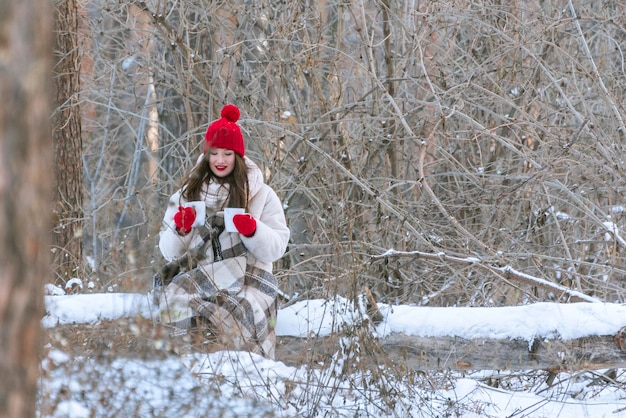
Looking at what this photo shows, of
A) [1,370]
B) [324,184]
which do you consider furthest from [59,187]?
[1,370]

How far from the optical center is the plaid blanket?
441cm

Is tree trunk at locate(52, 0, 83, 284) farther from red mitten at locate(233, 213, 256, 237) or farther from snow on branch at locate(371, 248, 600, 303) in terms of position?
snow on branch at locate(371, 248, 600, 303)

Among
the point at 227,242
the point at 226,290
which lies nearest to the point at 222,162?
the point at 227,242

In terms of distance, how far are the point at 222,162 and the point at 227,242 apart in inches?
16.3

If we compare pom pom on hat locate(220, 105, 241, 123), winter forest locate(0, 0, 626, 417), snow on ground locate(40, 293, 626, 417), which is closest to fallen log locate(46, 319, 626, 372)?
snow on ground locate(40, 293, 626, 417)

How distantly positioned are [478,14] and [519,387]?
348cm

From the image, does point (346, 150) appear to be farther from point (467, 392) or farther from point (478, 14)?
point (467, 392)

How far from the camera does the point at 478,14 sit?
7480 millimetres

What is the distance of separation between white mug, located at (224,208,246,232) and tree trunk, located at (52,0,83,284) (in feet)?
8.60

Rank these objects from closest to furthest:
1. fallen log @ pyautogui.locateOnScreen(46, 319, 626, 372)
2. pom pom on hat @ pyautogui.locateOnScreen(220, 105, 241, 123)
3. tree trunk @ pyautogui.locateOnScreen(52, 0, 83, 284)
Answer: fallen log @ pyautogui.locateOnScreen(46, 319, 626, 372)
pom pom on hat @ pyautogui.locateOnScreen(220, 105, 241, 123)
tree trunk @ pyautogui.locateOnScreen(52, 0, 83, 284)

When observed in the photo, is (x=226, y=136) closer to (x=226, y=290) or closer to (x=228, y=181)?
(x=228, y=181)

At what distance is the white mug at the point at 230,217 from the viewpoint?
15.2 ft

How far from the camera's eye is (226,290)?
4605 millimetres

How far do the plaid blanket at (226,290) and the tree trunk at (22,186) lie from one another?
254cm
